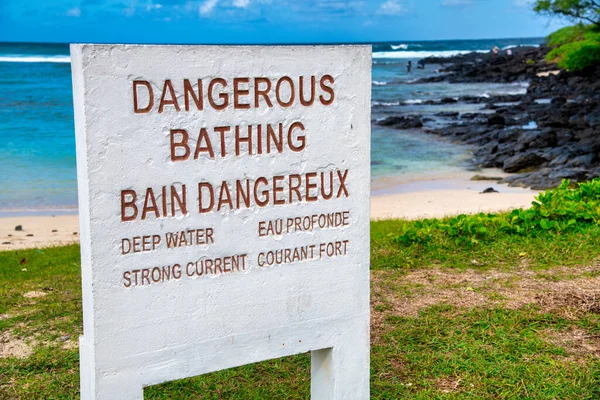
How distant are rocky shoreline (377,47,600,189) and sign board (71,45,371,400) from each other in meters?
11.5

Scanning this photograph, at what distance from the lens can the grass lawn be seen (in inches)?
167

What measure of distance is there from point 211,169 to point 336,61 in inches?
31.2

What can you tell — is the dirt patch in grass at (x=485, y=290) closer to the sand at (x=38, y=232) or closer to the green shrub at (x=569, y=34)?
the sand at (x=38, y=232)

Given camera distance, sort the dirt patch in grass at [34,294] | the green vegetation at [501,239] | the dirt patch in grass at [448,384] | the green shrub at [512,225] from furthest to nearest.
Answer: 1. the green shrub at [512,225]
2. the green vegetation at [501,239]
3. the dirt patch in grass at [34,294]
4. the dirt patch in grass at [448,384]

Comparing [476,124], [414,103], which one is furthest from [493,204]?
[414,103]

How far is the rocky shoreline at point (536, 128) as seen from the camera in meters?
16.3

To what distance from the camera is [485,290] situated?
5645mm

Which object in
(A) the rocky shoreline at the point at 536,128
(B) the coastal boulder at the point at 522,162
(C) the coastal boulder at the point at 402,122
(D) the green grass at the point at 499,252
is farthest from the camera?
(C) the coastal boulder at the point at 402,122

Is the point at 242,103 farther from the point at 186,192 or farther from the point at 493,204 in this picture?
the point at 493,204

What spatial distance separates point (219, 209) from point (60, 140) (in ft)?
72.3

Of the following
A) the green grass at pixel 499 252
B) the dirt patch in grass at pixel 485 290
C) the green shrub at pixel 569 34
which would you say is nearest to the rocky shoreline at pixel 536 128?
the green shrub at pixel 569 34

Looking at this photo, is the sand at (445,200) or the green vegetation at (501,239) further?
the sand at (445,200)

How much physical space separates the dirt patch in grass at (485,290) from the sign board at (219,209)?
160 centimetres

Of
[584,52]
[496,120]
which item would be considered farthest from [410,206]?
[584,52]
